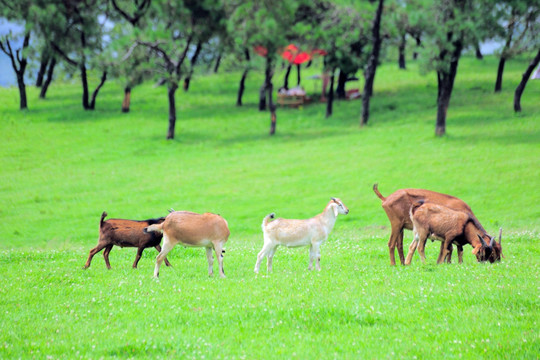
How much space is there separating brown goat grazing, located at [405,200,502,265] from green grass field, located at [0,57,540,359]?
724 mm

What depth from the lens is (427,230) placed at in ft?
52.1

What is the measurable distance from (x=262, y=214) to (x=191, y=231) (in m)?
18.2

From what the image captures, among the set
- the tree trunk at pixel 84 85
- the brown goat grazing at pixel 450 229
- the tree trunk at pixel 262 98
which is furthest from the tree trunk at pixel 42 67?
the brown goat grazing at pixel 450 229

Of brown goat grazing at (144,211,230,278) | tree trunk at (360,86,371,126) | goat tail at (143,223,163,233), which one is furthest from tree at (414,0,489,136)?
goat tail at (143,223,163,233)

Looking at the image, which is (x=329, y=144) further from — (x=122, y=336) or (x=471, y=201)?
(x=122, y=336)

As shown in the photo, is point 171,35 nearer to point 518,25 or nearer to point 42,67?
point 42,67

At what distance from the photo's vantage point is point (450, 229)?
15.7 meters

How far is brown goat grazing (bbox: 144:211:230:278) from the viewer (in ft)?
48.0

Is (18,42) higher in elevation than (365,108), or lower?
higher

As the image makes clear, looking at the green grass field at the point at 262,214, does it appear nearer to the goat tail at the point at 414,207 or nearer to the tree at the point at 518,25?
the goat tail at the point at 414,207

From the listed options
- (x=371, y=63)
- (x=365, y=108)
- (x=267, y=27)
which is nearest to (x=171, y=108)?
(x=267, y=27)

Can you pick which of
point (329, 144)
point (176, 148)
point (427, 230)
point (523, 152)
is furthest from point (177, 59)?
point (427, 230)

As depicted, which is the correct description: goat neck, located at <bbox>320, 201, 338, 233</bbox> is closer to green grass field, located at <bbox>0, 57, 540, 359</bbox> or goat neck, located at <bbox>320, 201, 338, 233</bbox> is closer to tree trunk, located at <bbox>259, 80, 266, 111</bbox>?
green grass field, located at <bbox>0, 57, 540, 359</bbox>

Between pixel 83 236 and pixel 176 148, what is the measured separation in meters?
20.1
